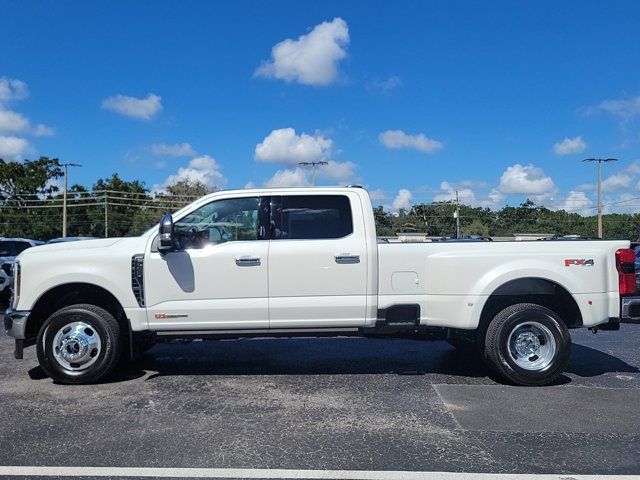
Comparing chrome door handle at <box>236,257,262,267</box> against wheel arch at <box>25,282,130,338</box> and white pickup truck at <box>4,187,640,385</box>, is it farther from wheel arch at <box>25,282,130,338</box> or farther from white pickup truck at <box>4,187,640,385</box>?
wheel arch at <box>25,282,130,338</box>

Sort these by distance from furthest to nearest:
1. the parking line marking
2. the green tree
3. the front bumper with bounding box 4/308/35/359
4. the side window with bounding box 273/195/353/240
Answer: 1. the green tree
2. the side window with bounding box 273/195/353/240
3. the front bumper with bounding box 4/308/35/359
4. the parking line marking

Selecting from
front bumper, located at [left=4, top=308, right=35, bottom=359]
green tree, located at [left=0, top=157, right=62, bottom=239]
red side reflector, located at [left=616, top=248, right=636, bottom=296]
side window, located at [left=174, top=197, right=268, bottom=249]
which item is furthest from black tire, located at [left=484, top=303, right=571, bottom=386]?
green tree, located at [left=0, top=157, right=62, bottom=239]

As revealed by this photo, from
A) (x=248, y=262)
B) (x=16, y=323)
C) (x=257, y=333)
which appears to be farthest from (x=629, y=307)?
(x=16, y=323)

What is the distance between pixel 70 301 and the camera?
606 cm

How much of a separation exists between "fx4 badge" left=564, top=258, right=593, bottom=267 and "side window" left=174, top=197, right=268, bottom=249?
331 cm

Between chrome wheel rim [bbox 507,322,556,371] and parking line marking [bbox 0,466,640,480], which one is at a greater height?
chrome wheel rim [bbox 507,322,556,371]

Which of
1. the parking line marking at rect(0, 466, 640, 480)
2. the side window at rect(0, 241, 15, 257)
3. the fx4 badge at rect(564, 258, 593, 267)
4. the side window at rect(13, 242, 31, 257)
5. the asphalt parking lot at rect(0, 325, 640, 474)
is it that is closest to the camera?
the parking line marking at rect(0, 466, 640, 480)

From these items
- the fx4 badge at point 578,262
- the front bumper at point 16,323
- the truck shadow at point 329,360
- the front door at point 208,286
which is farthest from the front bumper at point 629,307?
the front bumper at point 16,323

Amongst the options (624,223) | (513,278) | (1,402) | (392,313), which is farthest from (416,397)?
(624,223)

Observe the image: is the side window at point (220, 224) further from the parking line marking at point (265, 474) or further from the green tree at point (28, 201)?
the green tree at point (28, 201)

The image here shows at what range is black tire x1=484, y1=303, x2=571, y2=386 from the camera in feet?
18.7

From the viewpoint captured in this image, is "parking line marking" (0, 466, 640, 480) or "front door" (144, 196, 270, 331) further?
"front door" (144, 196, 270, 331)

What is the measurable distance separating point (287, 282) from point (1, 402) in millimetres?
2990

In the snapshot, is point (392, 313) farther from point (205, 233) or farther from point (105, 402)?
point (105, 402)
